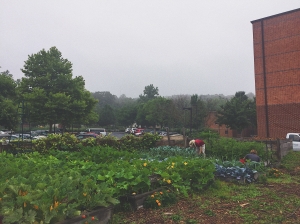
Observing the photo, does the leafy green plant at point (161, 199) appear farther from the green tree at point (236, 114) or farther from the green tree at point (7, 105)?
the green tree at point (236, 114)

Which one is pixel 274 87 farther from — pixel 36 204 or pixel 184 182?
pixel 36 204

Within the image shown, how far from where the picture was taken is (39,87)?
90.7 ft

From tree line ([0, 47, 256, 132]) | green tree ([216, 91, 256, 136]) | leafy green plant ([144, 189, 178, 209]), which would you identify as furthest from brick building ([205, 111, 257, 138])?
leafy green plant ([144, 189, 178, 209])

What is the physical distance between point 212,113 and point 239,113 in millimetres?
11025

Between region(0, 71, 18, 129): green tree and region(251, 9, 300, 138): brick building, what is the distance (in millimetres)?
21442

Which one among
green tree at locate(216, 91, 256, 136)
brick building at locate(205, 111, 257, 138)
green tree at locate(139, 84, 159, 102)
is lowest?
brick building at locate(205, 111, 257, 138)

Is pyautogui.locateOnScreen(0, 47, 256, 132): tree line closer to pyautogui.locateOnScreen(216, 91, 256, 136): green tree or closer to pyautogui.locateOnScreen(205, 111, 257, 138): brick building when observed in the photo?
pyautogui.locateOnScreen(216, 91, 256, 136): green tree

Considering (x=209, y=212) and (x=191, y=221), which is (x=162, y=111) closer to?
(x=209, y=212)

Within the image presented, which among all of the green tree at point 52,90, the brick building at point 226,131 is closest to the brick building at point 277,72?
the brick building at point 226,131

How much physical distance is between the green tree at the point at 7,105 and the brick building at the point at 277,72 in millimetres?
21442

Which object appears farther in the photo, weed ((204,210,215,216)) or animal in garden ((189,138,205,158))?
animal in garden ((189,138,205,158))

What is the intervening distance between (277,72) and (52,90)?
21241mm

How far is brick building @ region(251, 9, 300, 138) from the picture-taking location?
80.3 feet

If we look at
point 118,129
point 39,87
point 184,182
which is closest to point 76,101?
point 39,87
